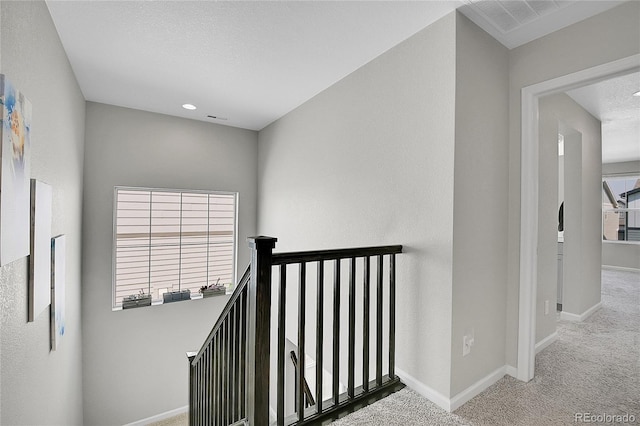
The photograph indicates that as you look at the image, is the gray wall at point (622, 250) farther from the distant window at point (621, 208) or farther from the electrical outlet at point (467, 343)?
the electrical outlet at point (467, 343)

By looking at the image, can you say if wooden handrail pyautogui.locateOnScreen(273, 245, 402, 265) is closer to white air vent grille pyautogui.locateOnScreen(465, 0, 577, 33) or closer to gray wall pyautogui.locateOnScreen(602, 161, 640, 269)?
white air vent grille pyautogui.locateOnScreen(465, 0, 577, 33)

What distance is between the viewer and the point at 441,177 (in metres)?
1.99

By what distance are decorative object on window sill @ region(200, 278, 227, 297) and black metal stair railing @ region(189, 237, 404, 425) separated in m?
1.98

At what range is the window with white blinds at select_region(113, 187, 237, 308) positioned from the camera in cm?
407

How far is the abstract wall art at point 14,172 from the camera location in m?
1.28

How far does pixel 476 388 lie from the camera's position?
202cm

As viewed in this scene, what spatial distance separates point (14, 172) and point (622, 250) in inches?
389

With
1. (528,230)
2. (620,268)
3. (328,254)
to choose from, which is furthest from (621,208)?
(328,254)

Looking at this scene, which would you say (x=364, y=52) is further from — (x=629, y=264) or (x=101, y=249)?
(x=629, y=264)

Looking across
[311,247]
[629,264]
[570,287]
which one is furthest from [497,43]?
[629,264]

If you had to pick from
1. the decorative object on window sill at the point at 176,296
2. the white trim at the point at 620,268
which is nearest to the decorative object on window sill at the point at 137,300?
the decorative object on window sill at the point at 176,296

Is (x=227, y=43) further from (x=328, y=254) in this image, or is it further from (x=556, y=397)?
(x=556, y=397)

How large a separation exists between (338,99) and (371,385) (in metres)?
2.49

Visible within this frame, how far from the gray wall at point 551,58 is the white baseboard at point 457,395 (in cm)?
12
